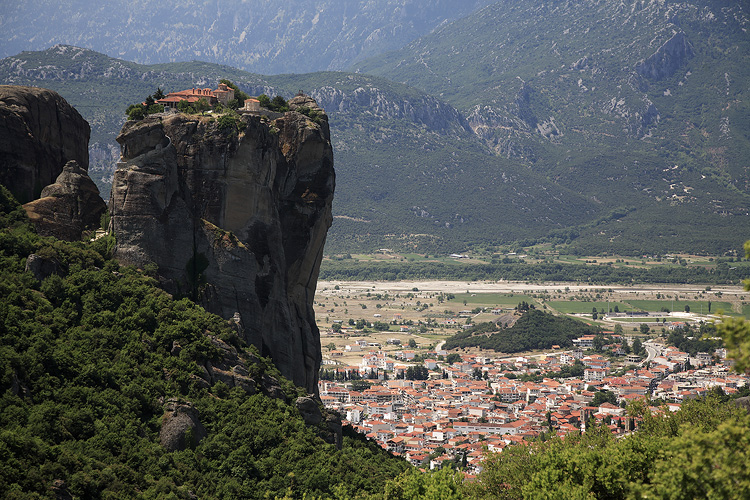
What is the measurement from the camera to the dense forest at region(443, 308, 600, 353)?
15350cm

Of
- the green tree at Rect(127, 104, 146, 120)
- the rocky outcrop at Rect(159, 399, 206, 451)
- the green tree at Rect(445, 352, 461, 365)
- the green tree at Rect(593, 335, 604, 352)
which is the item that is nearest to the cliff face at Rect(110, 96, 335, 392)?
the green tree at Rect(127, 104, 146, 120)

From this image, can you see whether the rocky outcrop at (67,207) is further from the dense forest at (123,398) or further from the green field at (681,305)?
the green field at (681,305)

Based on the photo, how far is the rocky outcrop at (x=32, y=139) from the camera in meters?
48.5

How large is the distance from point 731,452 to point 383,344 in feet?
436

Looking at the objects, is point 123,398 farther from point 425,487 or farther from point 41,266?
point 425,487

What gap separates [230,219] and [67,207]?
8105mm

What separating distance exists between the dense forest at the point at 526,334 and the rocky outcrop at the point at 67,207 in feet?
355

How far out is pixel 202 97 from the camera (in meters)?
58.6

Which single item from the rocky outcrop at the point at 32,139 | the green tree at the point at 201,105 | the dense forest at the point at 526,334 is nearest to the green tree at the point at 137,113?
the rocky outcrop at the point at 32,139

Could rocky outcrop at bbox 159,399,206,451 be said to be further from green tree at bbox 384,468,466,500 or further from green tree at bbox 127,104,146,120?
green tree at bbox 127,104,146,120

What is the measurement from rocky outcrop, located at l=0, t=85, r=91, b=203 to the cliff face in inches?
190

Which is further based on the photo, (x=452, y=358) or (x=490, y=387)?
(x=452, y=358)

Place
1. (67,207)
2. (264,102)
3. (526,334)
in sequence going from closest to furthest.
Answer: (67,207) < (264,102) < (526,334)

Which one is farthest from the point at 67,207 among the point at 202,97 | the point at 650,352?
the point at 650,352
